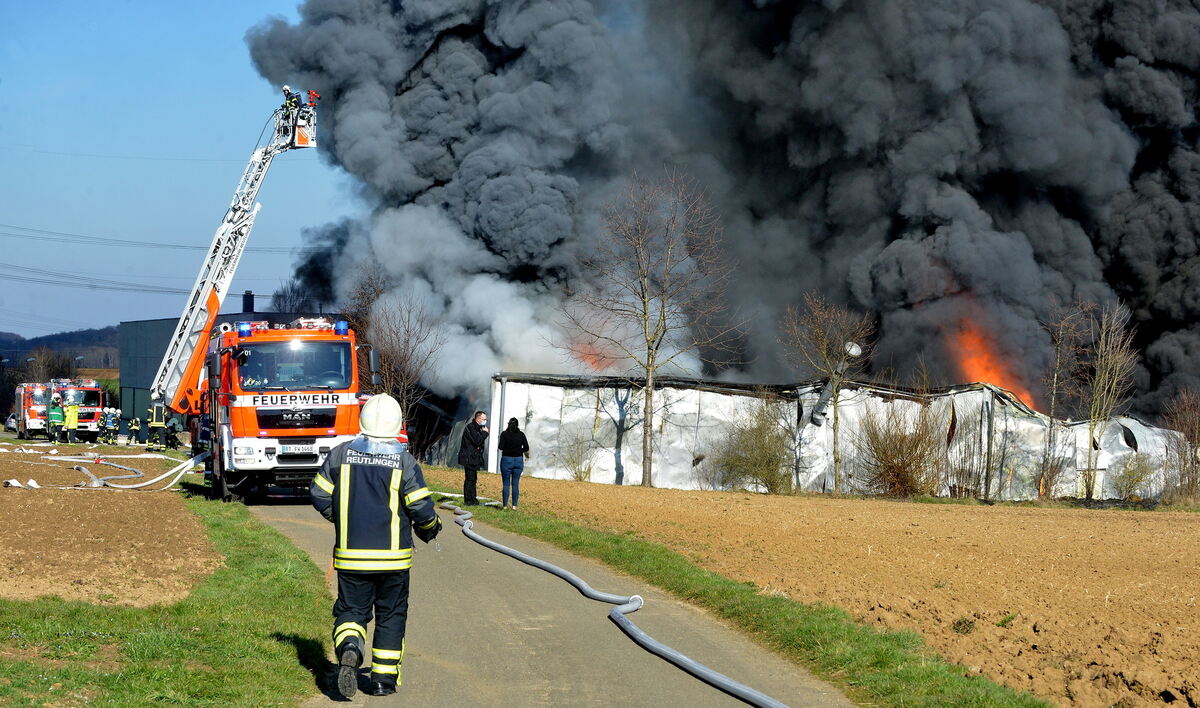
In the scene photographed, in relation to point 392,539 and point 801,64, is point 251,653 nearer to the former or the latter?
point 392,539

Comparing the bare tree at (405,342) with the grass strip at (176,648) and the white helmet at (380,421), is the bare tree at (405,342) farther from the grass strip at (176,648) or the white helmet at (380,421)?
the white helmet at (380,421)

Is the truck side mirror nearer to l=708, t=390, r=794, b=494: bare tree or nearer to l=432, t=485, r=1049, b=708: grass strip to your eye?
l=432, t=485, r=1049, b=708: grass strip

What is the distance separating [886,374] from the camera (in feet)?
124

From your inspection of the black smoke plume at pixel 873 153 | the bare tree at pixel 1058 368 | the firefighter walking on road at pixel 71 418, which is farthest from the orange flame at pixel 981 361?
the firefighter walking on road at pixel 71 418

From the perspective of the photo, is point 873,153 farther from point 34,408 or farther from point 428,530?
point 34,408

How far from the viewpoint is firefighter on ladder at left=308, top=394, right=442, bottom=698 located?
703cm

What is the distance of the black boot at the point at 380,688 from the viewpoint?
708cm

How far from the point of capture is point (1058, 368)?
33062 millimetres

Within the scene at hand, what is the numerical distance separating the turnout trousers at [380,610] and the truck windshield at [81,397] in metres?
47.4

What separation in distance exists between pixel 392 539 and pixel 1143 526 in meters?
19.0

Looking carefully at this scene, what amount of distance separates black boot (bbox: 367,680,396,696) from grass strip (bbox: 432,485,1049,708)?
248 cm

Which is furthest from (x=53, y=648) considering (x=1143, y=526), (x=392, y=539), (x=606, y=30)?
(x=606, y=30)

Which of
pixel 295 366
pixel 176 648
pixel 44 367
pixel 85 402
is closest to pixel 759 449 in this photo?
pixel 295 366

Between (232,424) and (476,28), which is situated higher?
(476,28)
